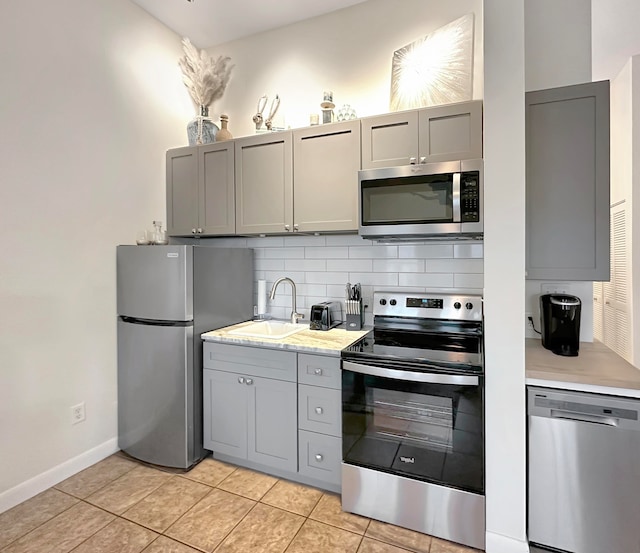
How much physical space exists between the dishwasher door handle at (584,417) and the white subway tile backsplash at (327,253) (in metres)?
1.58

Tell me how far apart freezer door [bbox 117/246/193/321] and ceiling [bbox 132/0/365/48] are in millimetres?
1838

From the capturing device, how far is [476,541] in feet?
5.60

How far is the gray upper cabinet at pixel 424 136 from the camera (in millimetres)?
2031

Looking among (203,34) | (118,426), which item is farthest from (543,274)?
(203,34)

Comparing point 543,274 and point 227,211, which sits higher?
point 227,211

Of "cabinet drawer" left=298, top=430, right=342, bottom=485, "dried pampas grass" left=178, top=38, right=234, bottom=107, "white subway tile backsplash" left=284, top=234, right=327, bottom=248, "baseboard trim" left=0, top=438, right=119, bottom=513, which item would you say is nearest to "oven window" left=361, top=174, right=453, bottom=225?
"white subway tile backsplash" left=284, top=234, right=327, bottom=248

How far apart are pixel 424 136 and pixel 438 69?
1.62ft

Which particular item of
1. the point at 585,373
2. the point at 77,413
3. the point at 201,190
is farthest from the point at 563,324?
the point at 77,413

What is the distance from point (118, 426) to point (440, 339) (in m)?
2.31

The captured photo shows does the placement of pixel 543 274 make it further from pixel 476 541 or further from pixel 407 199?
pixel 476 541

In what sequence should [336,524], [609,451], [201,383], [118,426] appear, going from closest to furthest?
[609,451] → [336,524] → [201,383] → [118,426]

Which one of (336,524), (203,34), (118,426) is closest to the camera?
(336,524)

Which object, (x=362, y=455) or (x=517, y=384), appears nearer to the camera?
(x=517, y=384)

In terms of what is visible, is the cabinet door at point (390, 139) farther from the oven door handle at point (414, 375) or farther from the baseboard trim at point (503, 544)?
the baseboard trim at point (503, 544)
